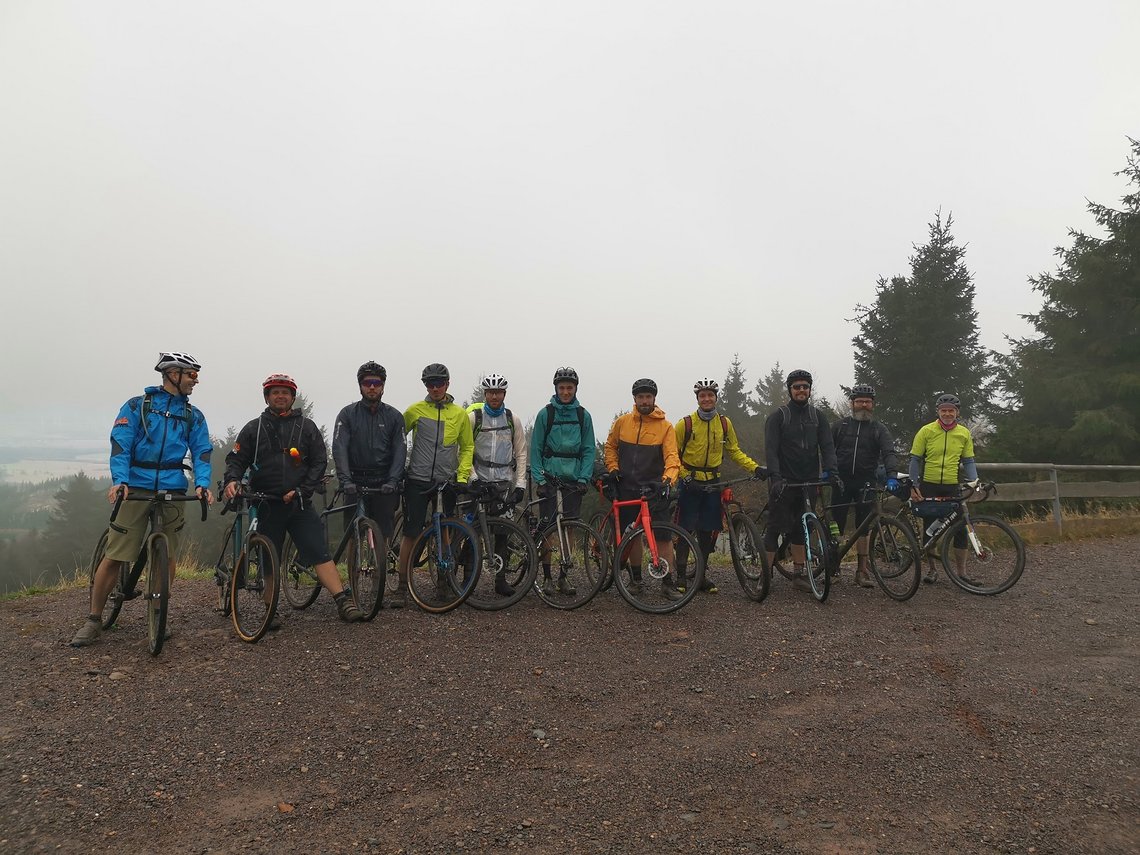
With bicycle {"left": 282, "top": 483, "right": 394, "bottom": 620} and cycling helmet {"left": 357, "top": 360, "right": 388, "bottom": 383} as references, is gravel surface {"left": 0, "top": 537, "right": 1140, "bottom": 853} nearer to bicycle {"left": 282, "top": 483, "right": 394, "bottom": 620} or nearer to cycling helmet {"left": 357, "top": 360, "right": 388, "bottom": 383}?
bicycle {"left": 282, "top": 483, "right": 394, "bottom": 620}

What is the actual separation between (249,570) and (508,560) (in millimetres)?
2323

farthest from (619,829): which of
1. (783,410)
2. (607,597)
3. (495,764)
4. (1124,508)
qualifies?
(1124,508)

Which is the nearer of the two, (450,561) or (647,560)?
(450,561)

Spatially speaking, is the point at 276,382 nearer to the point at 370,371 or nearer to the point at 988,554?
the point at 370,371

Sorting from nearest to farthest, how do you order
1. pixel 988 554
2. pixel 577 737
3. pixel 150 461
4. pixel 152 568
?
pixel 577 737 → pixel 152 568 → pixel 150 461 → pixel 988 554

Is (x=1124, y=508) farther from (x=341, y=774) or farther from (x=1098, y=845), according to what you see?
(x=341, y=774)

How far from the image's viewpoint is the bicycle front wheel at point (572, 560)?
21.7 ft

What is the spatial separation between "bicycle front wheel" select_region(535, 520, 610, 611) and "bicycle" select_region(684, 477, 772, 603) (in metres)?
1.05

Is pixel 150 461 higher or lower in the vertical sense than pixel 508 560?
higher

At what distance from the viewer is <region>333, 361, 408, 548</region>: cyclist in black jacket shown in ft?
20.9

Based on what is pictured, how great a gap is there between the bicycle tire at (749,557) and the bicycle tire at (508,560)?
7.57ft

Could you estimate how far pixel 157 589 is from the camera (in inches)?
204

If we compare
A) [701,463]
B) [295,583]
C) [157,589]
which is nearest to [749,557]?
[701,463]

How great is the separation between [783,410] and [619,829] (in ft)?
17.8
